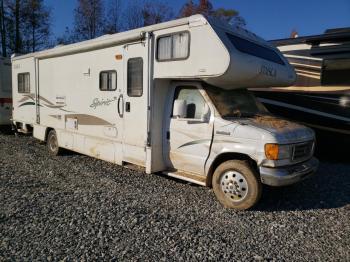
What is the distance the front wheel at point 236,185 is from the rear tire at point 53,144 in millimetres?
5045

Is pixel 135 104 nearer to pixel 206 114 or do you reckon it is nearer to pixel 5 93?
pixel 206 114

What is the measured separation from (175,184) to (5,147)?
5.92 meters

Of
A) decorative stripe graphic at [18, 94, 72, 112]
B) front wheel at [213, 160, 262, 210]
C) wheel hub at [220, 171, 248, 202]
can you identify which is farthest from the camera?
decorative stripe graphic at [18, 94, 72, 112]

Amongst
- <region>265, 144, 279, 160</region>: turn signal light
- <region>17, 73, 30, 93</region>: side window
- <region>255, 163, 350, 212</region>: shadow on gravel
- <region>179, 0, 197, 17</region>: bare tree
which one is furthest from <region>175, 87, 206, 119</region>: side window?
<region>179, 0, 197, 17</region>: bare tree

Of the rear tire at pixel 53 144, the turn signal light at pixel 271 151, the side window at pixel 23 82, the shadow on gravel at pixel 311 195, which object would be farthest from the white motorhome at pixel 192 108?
the side window at pixel 23 82

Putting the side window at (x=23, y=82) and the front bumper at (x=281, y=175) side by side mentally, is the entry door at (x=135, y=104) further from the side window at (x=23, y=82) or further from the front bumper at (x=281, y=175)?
the side window at (x=23, y=82)

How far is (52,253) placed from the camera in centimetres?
355

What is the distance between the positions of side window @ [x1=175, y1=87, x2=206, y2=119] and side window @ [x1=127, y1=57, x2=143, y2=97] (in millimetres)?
892

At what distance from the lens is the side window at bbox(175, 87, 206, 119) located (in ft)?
17.8

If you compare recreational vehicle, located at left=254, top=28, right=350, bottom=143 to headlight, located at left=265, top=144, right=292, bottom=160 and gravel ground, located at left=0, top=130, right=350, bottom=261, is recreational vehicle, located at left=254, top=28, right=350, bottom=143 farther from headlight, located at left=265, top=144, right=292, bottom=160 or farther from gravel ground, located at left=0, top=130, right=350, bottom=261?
headlight, located at left=265, top=144, right=292, bottom=160

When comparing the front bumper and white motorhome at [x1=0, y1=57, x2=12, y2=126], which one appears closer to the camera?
the front bumper

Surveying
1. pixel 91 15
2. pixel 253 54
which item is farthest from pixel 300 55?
pixel 91 15

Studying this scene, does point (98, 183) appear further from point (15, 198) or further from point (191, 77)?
point (191, 77)

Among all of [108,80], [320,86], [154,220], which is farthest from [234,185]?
[320,86]
